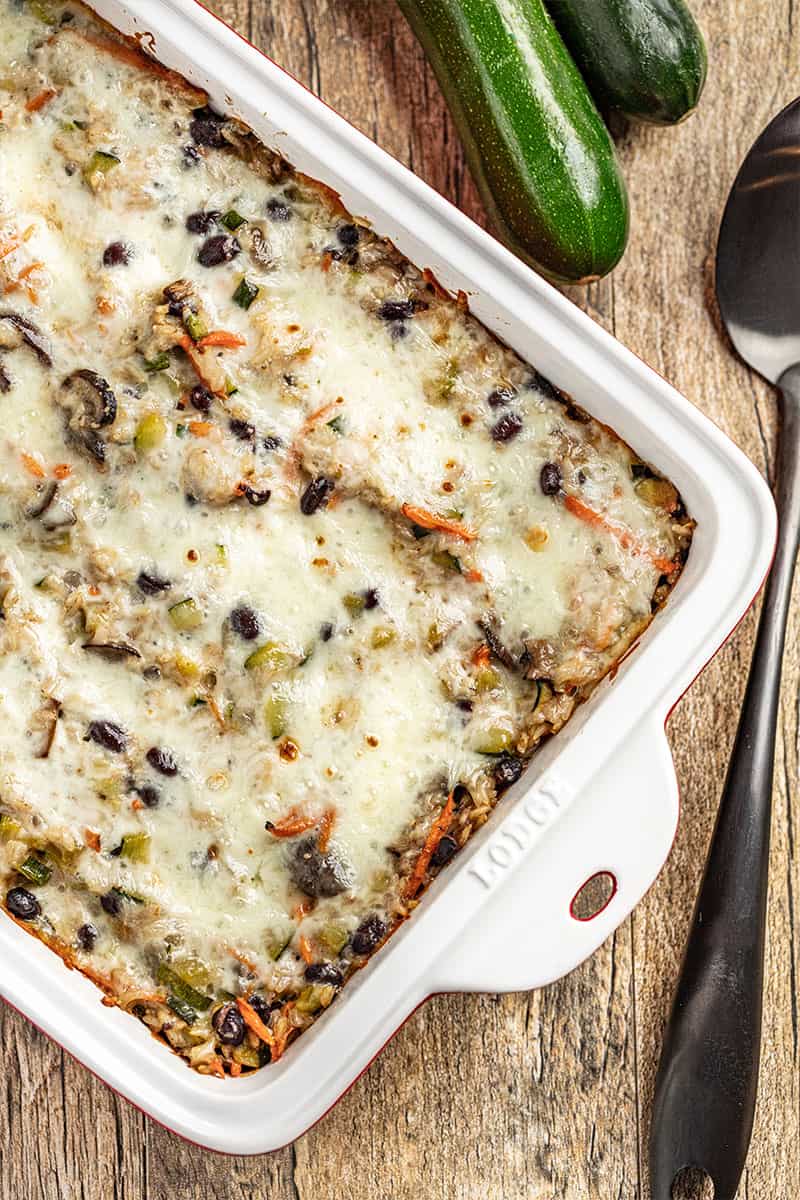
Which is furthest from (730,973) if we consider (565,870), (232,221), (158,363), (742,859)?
(232,221)

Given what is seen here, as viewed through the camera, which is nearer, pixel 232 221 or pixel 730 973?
pixel 232 221

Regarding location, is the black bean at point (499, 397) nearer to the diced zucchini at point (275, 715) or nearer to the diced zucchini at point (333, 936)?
the diced zucchini at point (275, 715)

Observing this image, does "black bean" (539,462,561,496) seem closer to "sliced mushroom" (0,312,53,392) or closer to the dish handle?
the dish handle

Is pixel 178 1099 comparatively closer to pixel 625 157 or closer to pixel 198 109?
pixel 198 109

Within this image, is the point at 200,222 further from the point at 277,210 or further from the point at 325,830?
the point at 325,830

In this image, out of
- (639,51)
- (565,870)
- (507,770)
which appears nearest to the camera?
(565,870)

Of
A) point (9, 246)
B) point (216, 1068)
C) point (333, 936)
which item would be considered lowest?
point (216, 1068)
